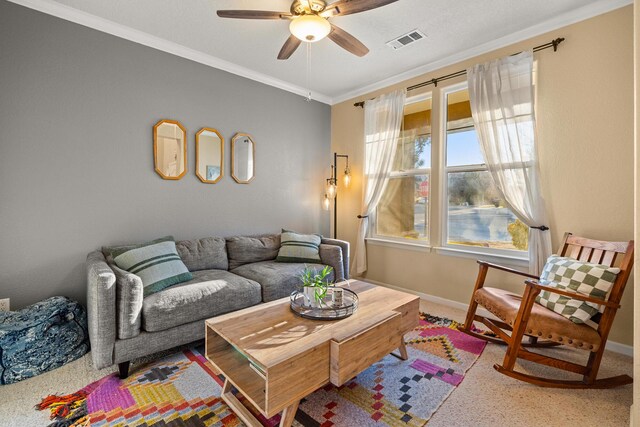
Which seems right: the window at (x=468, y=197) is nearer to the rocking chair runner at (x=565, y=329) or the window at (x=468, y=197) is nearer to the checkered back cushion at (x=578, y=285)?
the checkered back cushion at (x=578, y=285)

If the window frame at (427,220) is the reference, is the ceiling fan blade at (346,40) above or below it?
above

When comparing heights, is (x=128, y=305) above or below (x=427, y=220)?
below

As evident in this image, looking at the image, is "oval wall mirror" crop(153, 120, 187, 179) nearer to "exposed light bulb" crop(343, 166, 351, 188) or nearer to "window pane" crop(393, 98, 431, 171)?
"exposed light bulb" crop(343, 166, 351, 188)

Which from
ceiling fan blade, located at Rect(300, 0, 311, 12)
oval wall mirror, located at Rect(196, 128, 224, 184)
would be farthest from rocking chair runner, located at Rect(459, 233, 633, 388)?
oval wall mirror, located at Rect(196, 128, 224, 184)

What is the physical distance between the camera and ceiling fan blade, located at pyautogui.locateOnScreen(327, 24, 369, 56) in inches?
86.6

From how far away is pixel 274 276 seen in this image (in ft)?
9.13

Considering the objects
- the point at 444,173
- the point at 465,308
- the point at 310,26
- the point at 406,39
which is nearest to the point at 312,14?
the point at 310,26

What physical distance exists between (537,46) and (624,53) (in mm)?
617

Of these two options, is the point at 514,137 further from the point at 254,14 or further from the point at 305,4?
the point at 254,14

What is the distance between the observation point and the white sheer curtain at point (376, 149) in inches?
146

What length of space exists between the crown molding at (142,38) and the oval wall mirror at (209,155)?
2.51ft

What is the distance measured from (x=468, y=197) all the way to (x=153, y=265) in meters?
3.10

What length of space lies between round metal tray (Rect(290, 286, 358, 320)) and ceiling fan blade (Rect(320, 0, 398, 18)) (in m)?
1.85

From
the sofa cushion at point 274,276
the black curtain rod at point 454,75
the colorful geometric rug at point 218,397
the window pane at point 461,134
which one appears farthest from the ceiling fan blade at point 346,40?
the colorful geometric rug at point 218,397
